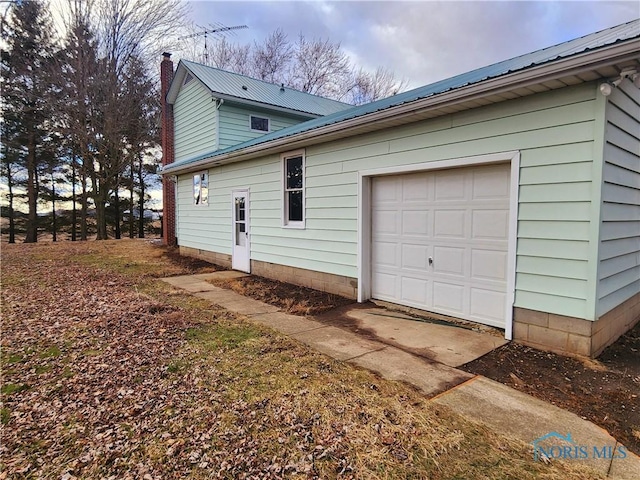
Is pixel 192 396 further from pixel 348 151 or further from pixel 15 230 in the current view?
pixel 15 230

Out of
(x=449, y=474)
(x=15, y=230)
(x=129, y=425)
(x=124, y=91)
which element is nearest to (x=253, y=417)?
(x=129, y=425)

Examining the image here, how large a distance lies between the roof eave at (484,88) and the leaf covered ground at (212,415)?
342 centimetres

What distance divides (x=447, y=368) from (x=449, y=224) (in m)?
2.24

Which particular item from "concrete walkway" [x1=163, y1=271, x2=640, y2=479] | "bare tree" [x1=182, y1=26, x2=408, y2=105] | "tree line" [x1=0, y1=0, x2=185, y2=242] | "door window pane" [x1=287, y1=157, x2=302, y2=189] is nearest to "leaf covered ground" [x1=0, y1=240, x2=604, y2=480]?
"concrete walkway" [x1=163, y1=271, x2=640, y2=479]

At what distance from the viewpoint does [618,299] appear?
445 centimetres

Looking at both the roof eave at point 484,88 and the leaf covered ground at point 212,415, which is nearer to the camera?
the leaf covered ground at point 212,415

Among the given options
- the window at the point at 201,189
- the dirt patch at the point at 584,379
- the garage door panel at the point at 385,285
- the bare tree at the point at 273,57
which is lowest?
the dirt patch at the point at 584,379

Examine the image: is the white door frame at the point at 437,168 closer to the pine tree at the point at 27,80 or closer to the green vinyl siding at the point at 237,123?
the green vinyl siding at the point at 237,123

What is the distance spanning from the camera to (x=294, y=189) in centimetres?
781

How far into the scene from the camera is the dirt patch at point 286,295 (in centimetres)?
607

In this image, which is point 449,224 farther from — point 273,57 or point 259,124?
point 273,57

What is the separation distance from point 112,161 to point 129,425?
18.4m
